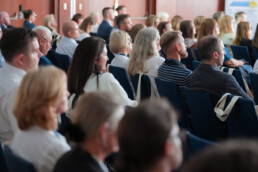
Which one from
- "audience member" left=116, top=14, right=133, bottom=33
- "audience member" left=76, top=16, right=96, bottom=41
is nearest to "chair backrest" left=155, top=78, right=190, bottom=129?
"audience member" left=76, top=16, right=96, bottom=41

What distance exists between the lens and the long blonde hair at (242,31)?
26.7ft

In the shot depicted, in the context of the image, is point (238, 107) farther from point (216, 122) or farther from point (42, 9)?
point (42, 9)

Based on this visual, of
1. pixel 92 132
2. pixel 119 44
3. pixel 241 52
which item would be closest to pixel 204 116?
pixel 92 132

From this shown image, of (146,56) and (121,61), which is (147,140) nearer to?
(146,56)

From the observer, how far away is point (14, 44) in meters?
3.53

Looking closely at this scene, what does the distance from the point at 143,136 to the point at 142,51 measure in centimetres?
394

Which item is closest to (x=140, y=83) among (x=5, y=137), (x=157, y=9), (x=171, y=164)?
(x=5, y=137)

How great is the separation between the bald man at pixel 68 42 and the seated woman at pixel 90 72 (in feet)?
11.9

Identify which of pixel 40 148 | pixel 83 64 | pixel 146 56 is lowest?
pixel 40 148

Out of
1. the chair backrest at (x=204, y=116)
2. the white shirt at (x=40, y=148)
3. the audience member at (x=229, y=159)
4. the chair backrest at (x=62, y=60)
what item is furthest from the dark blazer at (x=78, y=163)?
the chair backrest at (x=62, y=60)

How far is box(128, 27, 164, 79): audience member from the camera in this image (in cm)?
518

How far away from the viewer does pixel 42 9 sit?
532 inches

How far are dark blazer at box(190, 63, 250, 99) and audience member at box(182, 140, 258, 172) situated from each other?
3.11 metres

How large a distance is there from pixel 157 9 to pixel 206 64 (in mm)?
11095
